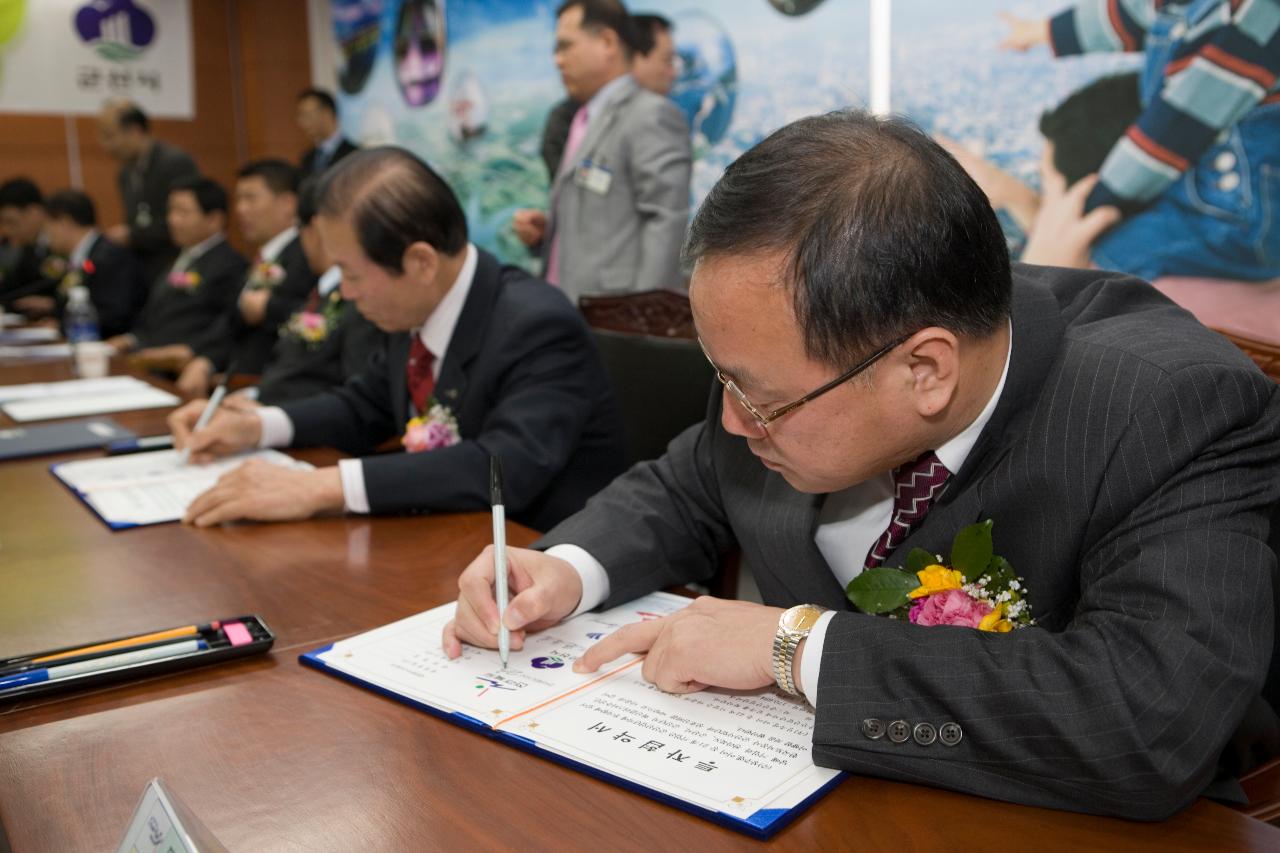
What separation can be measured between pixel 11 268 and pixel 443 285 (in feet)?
21.0

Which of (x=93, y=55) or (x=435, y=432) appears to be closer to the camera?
(x=435, y=432)

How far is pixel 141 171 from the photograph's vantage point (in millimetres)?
7031

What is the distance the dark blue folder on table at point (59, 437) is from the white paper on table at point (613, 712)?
136 cm

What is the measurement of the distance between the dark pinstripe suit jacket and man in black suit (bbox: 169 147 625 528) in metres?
0.90

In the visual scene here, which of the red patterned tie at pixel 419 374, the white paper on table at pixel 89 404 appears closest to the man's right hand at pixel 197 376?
the white paper on table at pixel 89 404

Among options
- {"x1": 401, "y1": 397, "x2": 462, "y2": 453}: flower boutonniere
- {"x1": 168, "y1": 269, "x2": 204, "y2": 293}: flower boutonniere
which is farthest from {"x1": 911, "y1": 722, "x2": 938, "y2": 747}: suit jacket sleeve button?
{"x1": 168, "y1": 269, "x2": 204, "y2": 293}: flower boutonniere

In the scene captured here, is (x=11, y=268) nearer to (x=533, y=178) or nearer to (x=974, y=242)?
(x=533, y=178)

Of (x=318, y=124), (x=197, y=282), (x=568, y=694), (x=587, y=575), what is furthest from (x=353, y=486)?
(x=318, y=124)

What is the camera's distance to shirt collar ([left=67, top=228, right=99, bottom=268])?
6.27 meters

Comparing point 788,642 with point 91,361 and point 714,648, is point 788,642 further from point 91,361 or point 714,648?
point 91,361

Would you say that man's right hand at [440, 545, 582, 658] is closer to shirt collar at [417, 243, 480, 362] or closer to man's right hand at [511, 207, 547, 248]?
shirt collar at [417, 243, 480, 362]

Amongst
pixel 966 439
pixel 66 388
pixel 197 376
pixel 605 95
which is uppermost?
pixel 605 95

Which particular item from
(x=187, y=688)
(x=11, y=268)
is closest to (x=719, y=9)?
(x=187, y=688)

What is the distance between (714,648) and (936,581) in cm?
23
